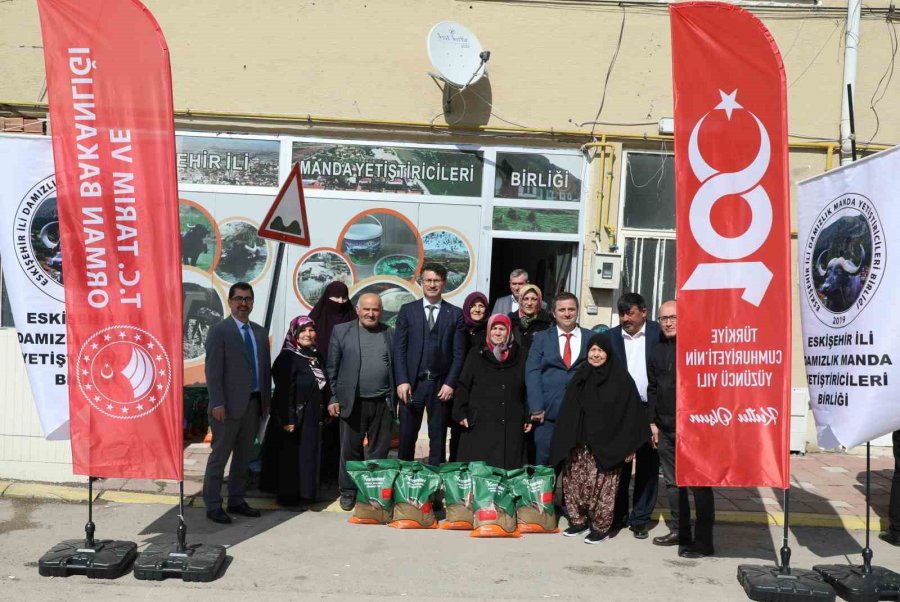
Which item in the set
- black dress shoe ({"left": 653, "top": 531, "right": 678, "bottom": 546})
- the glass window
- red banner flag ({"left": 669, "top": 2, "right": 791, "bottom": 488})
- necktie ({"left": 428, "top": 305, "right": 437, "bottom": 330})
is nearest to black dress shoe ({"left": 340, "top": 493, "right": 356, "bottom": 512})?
necktie ({"left": 428, "top": 305, "right": 437, "bottom": 330})

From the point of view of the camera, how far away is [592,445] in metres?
6.41

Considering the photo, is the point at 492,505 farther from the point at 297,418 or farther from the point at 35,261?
the point at 35,261

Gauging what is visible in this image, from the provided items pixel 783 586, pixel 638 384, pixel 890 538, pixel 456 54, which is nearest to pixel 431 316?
pixel 638 384

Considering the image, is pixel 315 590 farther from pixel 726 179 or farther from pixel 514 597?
pixel 726 179

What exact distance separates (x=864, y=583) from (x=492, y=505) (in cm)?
252

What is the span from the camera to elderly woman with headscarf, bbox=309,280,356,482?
25.4 ft

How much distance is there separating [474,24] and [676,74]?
193 inches

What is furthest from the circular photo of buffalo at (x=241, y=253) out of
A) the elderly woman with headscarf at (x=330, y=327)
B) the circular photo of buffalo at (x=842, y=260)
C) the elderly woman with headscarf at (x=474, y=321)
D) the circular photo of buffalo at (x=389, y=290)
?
the circular photo of buffalo at (x=842, y=260)

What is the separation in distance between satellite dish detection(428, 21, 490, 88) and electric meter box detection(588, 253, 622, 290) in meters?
2.45

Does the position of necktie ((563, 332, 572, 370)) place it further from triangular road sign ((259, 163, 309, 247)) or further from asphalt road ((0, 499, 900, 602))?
triangular road sign ((259, 163, 309, 247))

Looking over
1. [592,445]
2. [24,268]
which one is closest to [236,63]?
[24,268]

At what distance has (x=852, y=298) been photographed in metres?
5.44

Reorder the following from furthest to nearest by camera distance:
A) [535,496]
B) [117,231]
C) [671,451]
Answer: [535,496] → [671,451] → [117,231]

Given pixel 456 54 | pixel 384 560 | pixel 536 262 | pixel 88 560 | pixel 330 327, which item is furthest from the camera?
pixel 536 262
